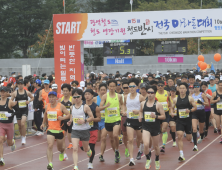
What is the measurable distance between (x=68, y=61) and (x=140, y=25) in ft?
13.0

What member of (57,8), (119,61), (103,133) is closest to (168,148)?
(103,133)

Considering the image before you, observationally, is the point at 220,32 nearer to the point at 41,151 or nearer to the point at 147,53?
the point at 41,151

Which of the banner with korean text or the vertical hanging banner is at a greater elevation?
the banner with korean text

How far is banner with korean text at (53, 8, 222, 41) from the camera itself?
17641 millimetres

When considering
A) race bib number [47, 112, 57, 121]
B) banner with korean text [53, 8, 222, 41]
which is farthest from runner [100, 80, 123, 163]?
banner with korean text [53, 8, 222, 41]

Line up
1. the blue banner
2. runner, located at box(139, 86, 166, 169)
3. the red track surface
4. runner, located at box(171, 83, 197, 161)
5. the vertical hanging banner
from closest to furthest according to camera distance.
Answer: runner, located at box(139, 86, 166, 169) < the red track surface < runner, located at box(171, 83, 197, 161) < the vertical hanging banner < the blue banner

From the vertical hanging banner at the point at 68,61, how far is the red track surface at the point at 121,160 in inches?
258

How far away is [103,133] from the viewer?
9.73 m

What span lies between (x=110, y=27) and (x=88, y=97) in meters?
9.71

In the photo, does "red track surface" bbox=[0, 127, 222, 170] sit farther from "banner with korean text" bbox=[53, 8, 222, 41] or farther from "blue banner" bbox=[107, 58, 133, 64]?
"blue banner" bbox=[107, 58, 133, 64]

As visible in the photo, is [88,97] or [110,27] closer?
[88,97]

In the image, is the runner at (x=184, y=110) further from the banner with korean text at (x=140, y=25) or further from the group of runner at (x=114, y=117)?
the banner with korean text at (x=140, y=25)

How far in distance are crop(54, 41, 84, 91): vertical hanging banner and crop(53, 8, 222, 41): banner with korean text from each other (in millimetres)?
346

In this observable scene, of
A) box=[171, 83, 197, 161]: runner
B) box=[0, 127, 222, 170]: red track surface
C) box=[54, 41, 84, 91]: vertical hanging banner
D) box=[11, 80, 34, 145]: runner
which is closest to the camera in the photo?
box=[0, 127, 222, 170]: red track surface
